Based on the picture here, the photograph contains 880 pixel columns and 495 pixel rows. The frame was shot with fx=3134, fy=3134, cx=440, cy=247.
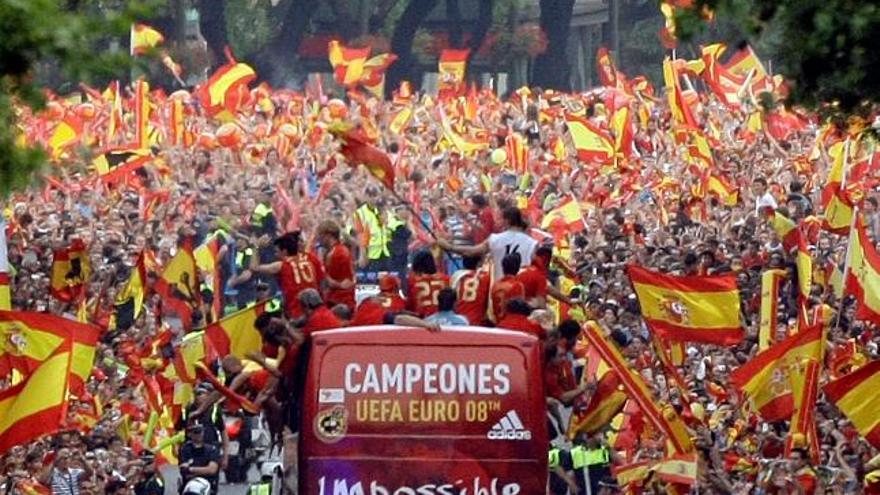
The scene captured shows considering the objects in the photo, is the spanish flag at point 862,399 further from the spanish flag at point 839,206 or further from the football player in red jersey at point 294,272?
the spanish flag at point 839,206

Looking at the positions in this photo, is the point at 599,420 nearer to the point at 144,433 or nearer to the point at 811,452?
the point at 811,452

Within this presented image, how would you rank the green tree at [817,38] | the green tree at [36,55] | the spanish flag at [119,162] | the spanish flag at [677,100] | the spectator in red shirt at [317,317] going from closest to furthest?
the green tree at [36,55], the green tree at [817,38], the spectator in red shirt at [317,317], the spanish flag at [677,100], the spanish flag at [119,162]

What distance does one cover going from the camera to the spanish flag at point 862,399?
16875 mm

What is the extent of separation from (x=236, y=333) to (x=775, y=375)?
169 inches

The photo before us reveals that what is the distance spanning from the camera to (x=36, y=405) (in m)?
17.3

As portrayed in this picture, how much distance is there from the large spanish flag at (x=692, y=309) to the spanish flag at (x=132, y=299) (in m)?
6.32

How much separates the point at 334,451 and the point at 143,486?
163 inches

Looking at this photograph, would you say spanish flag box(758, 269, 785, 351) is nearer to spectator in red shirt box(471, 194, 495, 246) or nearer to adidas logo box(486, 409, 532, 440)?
adidas logo box(486, 409, 532, 440)

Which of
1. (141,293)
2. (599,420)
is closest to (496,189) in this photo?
(141,293)

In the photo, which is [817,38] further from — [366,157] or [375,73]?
[375,73]

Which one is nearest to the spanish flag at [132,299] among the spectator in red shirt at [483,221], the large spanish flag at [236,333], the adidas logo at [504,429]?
the spectator in red shirt at [483,221]

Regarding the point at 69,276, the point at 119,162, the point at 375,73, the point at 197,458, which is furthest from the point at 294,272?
the point at 375,73

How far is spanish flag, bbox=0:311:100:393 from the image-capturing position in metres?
17.9

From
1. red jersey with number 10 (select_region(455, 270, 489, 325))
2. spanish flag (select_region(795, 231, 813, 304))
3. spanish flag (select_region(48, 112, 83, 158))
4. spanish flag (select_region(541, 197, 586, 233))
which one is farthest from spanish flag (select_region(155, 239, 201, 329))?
spanish flag (select_region(48, 112, 83, 158))
